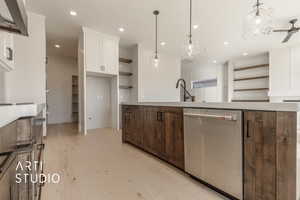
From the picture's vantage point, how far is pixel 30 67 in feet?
12.0

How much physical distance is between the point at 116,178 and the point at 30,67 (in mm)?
3592

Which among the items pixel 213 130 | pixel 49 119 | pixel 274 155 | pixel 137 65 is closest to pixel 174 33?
pixel 137 65

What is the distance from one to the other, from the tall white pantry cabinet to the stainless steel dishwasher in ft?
11.4

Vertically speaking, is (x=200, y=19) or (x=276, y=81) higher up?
(x=200, y=19)

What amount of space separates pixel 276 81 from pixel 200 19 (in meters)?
4.75

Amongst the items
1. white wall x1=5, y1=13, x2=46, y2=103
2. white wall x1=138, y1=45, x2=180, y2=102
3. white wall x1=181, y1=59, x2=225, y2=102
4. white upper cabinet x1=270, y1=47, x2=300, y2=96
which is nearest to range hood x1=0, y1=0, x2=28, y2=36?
white wall x1=5, y1=13, x2=46, y2=103

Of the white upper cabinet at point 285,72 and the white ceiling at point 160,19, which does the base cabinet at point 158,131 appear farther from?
the white upper cabinet at point 285,72

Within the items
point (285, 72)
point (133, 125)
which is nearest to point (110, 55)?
point (133, 125)

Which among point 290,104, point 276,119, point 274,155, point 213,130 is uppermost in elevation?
point 290,104

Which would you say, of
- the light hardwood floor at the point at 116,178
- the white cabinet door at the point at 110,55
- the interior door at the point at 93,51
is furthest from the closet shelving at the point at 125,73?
the light hardwood floor at the point at 116,178

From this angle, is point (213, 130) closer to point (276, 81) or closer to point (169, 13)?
point (169, 13)

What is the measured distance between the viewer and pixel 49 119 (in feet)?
20.8

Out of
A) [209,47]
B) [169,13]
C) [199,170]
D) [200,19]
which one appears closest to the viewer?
[199,170]

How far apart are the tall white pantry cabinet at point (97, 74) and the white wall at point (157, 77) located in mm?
1057
